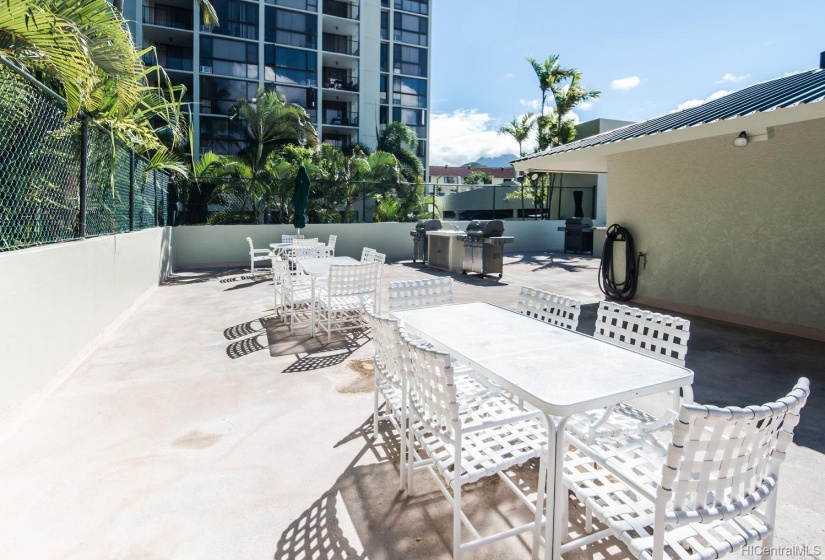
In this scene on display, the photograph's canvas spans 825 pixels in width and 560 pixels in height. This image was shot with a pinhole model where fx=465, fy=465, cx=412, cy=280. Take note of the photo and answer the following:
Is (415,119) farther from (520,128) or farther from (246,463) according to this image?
(246,463)

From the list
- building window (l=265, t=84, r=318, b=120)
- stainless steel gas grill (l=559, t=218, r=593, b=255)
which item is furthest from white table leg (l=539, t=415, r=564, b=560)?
building window (l=265, t=84, r=318, b=120)

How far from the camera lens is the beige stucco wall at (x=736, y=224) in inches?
221

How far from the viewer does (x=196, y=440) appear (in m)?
2.93

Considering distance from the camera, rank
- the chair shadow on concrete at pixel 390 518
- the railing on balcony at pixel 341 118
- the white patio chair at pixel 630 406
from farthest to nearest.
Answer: the railing on balcony at pixel 341 118 → the white patio chair at pixel 630 406 → the chair shadow on concrete at pixel 390 518

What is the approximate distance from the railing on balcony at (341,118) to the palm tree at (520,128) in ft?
34.5

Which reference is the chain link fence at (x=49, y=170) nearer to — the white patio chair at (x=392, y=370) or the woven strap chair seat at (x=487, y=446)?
the white patio chair at (x=392, y=370)

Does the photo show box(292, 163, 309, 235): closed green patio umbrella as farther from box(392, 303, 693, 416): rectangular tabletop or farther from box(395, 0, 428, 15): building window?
box(395, 0, 428, 15): building window

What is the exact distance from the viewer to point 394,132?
2720 centimetres

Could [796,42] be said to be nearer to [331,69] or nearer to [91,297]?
[91,297]

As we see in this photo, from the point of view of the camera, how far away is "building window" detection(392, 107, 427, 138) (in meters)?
31.6

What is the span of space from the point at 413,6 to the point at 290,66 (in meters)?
11.1

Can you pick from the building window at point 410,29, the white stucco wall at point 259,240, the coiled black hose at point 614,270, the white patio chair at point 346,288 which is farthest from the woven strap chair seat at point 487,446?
the building window at point 410,29

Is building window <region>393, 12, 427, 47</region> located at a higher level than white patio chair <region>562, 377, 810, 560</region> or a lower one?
higher

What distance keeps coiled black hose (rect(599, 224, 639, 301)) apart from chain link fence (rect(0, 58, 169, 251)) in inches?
294
